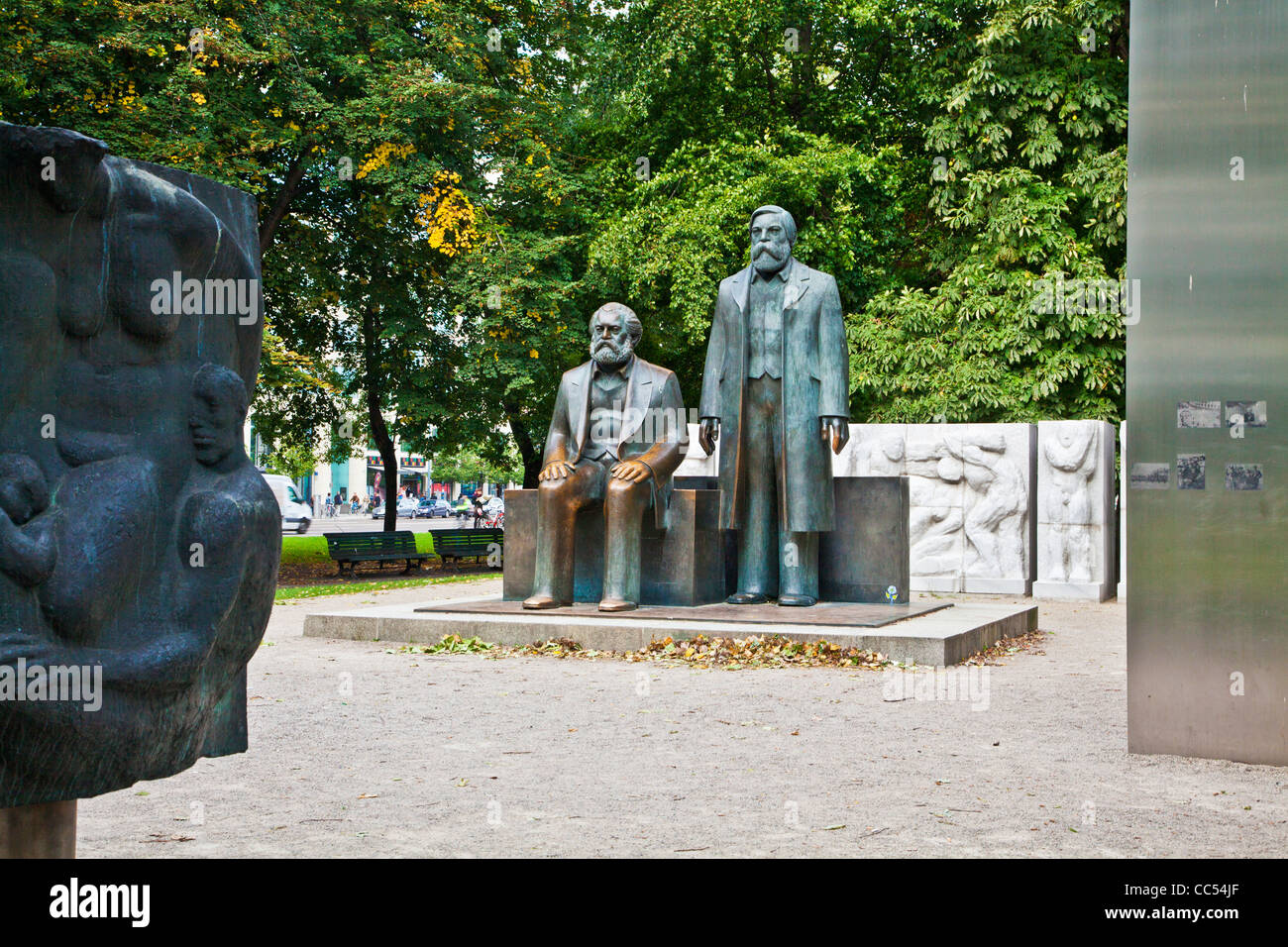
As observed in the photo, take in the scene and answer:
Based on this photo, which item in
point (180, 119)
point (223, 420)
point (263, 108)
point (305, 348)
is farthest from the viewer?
point (305, 348)

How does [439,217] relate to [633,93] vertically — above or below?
below

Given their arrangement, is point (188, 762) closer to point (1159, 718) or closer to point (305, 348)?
point (1159, 718)

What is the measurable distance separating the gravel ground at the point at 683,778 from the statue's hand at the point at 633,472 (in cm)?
209

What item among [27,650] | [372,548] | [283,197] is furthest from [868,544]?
[372,548]

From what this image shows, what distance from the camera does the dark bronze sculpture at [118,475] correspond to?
2.85m

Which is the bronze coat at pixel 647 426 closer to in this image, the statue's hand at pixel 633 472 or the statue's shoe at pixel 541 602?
the statue's hand at pixel 633 472

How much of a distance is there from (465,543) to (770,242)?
12147 millimetres

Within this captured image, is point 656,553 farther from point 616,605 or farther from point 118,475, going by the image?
point 118,475

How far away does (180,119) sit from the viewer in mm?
15641

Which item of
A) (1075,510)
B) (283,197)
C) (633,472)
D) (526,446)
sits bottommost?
(1075,510)

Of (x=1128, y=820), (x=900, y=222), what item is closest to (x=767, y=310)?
(x=1128, y=820)

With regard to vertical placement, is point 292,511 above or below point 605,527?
below

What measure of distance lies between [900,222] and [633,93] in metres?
5.45

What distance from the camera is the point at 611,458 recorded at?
36.1ft
